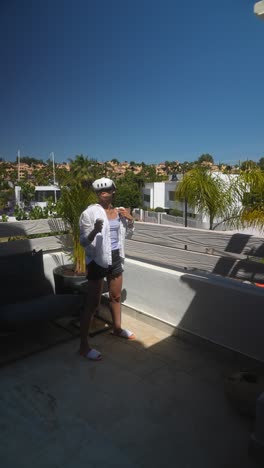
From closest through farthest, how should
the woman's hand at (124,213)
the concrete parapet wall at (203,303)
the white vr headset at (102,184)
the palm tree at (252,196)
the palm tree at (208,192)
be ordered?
the concrete parapet wall at (203,303) → the white vr headset at (102,184) → the woman's hand at (124,213) → the palm tree at (252,196) → the palm tree at (208,192)

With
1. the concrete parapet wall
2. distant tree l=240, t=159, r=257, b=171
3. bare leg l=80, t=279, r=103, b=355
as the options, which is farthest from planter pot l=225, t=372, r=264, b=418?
distant tree l=240, t=159, r=257, b=171

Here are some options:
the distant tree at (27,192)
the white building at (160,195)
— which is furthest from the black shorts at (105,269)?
the white building at (160,195)

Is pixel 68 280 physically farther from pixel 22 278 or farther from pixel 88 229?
pixel 88 229

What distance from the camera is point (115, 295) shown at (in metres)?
2.95

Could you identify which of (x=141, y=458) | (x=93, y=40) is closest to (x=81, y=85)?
(x=93, y=40)

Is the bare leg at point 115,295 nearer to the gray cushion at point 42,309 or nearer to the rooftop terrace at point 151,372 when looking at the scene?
the rooftop terrace at point 151,372

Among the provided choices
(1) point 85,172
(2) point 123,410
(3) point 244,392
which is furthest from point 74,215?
(3) point 244,392

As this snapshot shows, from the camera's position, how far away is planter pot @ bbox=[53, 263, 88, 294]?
3374 mm

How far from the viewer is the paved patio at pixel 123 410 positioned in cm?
166

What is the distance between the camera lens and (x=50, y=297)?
2.99 metres

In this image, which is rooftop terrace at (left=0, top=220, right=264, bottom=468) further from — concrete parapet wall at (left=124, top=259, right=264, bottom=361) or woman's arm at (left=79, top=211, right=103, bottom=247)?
woman's arm at (left=79, top=211, right=103, bottom=247)

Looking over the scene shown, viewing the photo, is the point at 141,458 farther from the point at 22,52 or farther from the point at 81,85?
the point at 81,85

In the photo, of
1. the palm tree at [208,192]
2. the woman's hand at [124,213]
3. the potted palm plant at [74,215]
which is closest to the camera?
the woman's hand at [124,213]

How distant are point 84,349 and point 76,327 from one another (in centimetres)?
55
